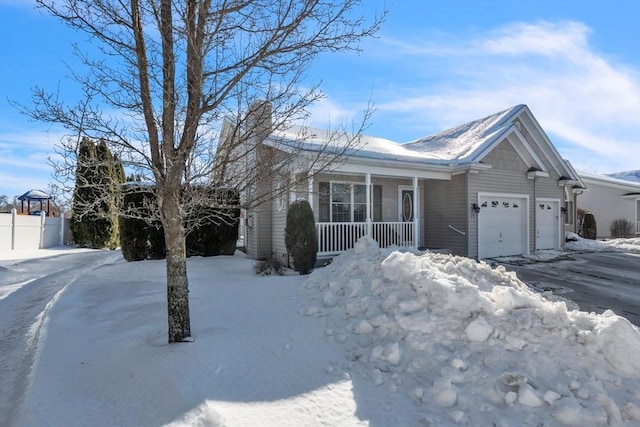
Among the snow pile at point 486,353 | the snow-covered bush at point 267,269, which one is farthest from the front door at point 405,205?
the snow pile at point 486,353

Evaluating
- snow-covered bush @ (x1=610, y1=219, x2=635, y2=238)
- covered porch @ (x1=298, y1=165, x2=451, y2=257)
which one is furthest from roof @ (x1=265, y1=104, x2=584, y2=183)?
snow-covered bush @ (x1=610, y1=219, x2=635, y2=238)

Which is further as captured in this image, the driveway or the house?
the house

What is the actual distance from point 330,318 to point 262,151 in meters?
2.45

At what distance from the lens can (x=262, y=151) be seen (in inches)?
201

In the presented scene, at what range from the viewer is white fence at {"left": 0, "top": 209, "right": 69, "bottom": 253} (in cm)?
1587

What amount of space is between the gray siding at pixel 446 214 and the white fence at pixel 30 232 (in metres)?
17.0

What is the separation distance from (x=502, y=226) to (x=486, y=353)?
11.4m

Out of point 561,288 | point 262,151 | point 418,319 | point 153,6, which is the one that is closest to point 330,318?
point 418,319

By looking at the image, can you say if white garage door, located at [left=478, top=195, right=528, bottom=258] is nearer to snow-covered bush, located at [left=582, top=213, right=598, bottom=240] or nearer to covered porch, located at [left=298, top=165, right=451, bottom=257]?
covered porch, located at [left=298, top=165, right=451, bottom=257]

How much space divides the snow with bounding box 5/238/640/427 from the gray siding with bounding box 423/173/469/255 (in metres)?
7.32

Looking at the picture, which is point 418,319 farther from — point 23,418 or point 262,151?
point 23,418

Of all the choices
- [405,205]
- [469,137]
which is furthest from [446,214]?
[469,137]

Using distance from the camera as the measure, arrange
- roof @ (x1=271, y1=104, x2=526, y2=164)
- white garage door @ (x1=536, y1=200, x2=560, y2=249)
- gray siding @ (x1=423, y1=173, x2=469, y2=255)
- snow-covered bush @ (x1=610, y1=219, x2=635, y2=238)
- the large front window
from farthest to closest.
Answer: snow-covered bush @ (x1=610, y1=219, x2=635, y2=238)
white garage door @ (x1=536, y1=200, x2=560, y2=249)
gray siding @ (x1=423, y1=173, x2=469, y2=255)
the large front window
roof @ (x1=271, y1=104, x2=526, y2=164)

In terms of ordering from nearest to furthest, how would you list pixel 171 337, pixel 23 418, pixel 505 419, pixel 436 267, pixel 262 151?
pixel 505 419 → pixel 23 418 → pixel 171 337 → pixel 262 151 → pixel 436 267
